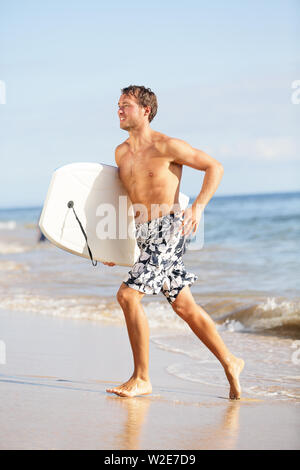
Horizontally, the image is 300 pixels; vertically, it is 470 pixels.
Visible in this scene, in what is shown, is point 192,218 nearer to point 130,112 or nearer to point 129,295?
point 129,295

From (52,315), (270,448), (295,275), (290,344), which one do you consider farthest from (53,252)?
(270,448)

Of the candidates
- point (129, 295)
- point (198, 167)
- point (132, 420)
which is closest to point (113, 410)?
point (132, 420)

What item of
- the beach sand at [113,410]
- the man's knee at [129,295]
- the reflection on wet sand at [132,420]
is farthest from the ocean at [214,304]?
the man's knee at [129,295]

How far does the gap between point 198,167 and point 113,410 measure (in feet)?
4.30

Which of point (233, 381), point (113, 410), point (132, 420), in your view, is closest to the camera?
point (132, 420)

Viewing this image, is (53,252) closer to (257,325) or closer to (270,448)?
(257,325)

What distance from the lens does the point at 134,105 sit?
3654mm

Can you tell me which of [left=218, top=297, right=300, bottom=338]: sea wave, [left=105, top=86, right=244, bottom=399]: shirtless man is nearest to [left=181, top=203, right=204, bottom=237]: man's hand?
[left=105, top=86, right=244, bottom=399]: shirtless man

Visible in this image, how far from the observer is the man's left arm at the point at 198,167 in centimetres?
350

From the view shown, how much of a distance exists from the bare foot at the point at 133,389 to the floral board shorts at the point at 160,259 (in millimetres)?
471

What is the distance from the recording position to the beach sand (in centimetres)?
268

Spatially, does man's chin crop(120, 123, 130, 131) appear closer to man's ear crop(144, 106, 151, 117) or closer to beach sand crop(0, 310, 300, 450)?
man's ear crop(144, 106, 151, 117)

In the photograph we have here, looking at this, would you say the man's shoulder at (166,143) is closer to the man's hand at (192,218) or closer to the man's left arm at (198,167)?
the man's left arm at (198,167)

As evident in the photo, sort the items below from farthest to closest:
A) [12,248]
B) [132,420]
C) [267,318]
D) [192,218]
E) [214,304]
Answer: [12,248], [214,304], [267,318], [192,218], [132,420]
